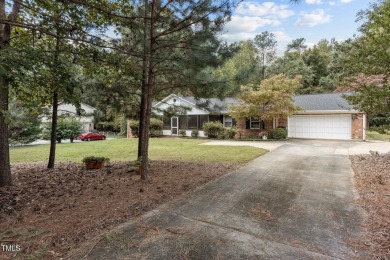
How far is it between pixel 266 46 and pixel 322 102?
73.4 ft

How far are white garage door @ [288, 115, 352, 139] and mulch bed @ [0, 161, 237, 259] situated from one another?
1250cm

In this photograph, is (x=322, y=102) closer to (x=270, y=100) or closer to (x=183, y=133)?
(x=270, y=100)

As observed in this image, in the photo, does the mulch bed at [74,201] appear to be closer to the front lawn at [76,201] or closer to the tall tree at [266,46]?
the front lawn at [76,201]

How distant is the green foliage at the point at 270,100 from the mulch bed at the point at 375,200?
756 cm

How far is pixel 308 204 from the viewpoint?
14.6ft

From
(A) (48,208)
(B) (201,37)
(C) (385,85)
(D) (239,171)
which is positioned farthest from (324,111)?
(A) (48,208)

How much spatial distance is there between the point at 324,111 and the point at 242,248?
646 inches

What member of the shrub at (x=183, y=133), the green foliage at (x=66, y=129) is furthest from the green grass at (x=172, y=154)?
the green foliage at (x=66, y=129)

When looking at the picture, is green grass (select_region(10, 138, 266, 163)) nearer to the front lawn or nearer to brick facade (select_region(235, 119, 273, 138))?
the front lawn

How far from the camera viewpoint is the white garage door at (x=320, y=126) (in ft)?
53.0

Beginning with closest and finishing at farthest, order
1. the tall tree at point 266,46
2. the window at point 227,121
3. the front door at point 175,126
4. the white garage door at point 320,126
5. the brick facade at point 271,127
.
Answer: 1. the brick facade at point 271,127
2. the white garage door at point 320,126
3. the window at point 227,121
4. the front door at point 175,126
5. the tall tree at point 266,46

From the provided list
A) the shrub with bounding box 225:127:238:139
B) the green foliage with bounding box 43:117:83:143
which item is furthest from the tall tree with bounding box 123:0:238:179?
the green foliage with bounding box 43:117:83:143

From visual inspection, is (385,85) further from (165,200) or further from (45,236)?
(45,236)

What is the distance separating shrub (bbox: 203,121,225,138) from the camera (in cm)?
1909
